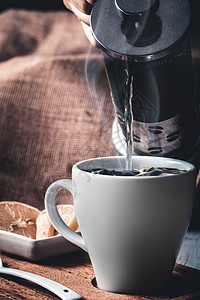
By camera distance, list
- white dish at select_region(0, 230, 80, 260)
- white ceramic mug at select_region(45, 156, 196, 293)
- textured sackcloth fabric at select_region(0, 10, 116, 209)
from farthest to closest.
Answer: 1. textured sackcloth fabric at select_region(0, 10, 116, 209)
2. white dish at select_region(0, 230, 80, 260)
3. white ceramic mug at select_region(45, 156, 196, 293)

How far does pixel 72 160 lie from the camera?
0.88 metres

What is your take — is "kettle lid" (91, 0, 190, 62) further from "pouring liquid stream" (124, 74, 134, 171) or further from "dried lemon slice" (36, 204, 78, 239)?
"dried lemon slice" (36, 204, 78, 239)

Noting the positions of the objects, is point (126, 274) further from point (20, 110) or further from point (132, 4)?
point (20, 110)

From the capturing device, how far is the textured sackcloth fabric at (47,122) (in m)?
0.88

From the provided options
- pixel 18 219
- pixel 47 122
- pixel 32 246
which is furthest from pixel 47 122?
pixel 32 246

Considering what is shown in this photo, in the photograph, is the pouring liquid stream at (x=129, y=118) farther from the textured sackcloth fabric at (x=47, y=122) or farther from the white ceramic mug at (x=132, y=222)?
the textured sackcloth fabric at (x=47, y=122)

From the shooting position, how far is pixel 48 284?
43 cm

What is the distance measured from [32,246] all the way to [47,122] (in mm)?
458

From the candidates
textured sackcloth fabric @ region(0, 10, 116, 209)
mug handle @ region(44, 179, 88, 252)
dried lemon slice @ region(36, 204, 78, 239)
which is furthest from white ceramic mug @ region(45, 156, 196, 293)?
textured sackcloth fabric @ region(0, 10, 116, 209)

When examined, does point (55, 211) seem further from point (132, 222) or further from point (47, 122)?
point (47, 122)

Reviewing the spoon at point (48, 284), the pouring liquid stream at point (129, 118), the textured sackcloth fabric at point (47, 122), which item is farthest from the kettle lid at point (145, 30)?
the textured sackcloth fabric at point (47, 122)

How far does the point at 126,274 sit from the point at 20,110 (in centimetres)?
58

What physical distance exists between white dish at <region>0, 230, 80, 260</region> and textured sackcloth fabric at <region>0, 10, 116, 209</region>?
1.10 feet

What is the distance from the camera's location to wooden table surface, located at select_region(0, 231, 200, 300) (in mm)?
421
